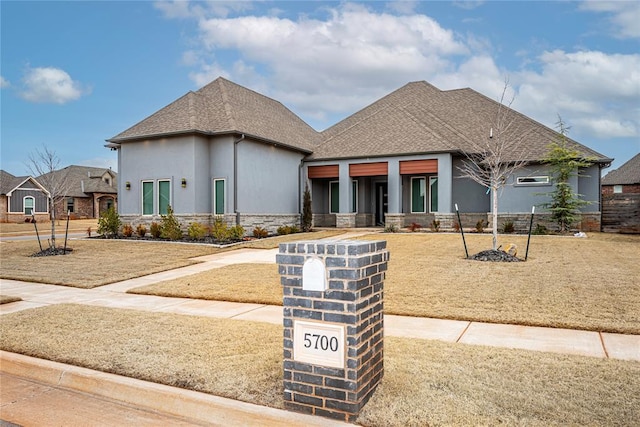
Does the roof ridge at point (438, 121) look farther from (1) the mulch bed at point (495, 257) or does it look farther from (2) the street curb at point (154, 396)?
(2) the street curb at point (154, 396)

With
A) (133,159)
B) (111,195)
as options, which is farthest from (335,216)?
(111,195)

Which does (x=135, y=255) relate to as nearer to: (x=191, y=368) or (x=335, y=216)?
(x=191, y=368)

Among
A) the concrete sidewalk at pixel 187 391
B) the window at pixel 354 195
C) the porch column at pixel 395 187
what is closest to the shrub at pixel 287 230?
the window at pixel 354 195

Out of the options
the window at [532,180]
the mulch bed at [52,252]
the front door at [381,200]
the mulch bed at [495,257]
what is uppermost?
the window at [532,180]

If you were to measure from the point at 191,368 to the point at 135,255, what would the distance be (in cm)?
1096

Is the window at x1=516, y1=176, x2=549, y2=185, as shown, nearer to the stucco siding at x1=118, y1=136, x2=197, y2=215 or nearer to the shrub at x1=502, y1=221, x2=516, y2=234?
the shrub at x1=502, y1=221, x2=516, y2=234

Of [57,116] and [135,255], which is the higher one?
[57,116]

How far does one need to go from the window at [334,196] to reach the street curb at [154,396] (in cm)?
2095

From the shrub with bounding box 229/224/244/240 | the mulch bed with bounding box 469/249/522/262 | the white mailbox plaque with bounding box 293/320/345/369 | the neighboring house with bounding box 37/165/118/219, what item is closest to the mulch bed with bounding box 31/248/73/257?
the shrub with bounding box 229/224/244/240

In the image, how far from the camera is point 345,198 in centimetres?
2278

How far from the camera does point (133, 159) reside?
20.5 m

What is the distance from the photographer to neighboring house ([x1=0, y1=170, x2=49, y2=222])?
1606 inches

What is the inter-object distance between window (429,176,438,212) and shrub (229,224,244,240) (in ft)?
33.4

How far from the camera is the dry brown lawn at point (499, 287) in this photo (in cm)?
618
